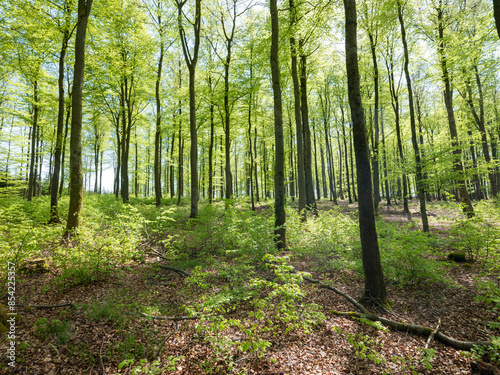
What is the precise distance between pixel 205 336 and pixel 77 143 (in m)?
7.39

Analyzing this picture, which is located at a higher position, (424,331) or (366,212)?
(366,212)

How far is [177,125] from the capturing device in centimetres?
1884

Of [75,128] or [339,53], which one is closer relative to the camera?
[75,128]

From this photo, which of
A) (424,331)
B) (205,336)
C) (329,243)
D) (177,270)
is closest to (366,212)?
(424,331)

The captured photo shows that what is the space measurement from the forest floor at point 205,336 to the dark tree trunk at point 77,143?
1967mm

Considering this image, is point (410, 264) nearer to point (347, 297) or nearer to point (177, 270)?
point (347, 297)

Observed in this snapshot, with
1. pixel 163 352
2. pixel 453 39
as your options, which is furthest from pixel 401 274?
pixel 453 39

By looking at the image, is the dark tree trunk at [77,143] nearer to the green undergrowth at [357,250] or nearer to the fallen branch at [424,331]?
the green undergrowth at [357,250]

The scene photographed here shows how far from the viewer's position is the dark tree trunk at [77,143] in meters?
6.83

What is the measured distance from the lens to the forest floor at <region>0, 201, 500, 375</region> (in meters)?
3.10

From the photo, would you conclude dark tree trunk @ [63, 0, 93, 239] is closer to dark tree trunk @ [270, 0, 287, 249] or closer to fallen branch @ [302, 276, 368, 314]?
dark tree trunk @ [270, 0, 287, 249]

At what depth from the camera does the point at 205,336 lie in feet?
12.1

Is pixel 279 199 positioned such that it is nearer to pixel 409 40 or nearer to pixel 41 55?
pixel 409 40

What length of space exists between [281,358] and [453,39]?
51.7 feet
